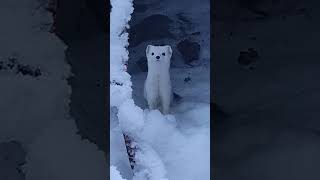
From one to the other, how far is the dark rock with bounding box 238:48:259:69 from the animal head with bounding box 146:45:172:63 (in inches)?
6.8

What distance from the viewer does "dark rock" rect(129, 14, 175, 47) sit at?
43.0 inches

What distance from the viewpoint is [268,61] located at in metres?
1.05

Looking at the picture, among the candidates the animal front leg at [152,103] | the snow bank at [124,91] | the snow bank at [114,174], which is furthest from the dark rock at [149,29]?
the snow bank at [114,174]

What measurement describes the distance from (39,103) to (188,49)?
36 cm

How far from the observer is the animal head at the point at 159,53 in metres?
1.12

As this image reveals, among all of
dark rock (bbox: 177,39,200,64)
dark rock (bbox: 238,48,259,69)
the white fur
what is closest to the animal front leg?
the white fur

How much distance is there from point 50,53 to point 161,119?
30cm

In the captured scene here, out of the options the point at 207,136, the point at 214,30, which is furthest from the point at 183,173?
the point at 214,30

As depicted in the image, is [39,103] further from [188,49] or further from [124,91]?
[188,49]

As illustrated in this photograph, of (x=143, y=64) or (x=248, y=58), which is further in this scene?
(x=143, y=64)

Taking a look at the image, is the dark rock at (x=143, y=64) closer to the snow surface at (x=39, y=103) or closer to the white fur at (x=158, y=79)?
the white fur at (x=158, y=79)

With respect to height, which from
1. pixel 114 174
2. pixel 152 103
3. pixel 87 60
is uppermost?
A: pixel 87 60

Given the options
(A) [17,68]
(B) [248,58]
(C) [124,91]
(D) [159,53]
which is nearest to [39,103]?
(A) [17,68]

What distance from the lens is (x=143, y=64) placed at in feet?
3.81
